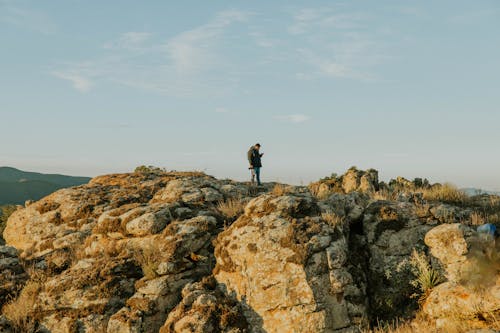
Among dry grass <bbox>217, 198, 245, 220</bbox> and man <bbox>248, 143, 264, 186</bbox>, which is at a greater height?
man <bbox>248, 143, 264, 186</bbox>

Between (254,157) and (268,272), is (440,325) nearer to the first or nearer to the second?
(268,272)

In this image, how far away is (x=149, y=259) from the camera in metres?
12.9

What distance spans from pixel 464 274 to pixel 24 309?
13.0 meters

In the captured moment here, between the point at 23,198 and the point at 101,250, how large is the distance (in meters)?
159

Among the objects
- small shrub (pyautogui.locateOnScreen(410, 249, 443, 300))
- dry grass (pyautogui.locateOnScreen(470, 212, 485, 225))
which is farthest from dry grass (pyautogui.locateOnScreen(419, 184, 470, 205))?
small shrub (pyautogui.locateOnScreen(410, 249, 443, 300))

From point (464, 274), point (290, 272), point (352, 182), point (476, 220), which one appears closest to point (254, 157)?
point (352, 182)

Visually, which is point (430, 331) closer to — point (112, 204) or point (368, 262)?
point (368, 262)

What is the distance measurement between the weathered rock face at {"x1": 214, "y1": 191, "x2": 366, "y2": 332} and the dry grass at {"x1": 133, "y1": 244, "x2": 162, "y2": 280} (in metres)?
1.96

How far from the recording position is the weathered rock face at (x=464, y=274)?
9.55 meters

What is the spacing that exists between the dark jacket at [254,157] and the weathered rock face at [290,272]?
11.7 metres

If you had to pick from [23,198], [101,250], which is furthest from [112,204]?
[23,198]

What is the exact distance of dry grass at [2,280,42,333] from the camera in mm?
11641

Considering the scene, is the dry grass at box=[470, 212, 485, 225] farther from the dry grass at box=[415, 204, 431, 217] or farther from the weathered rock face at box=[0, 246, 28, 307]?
the weathered rock face at box=[0, 246, 28, 307]

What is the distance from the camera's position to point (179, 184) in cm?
1961
